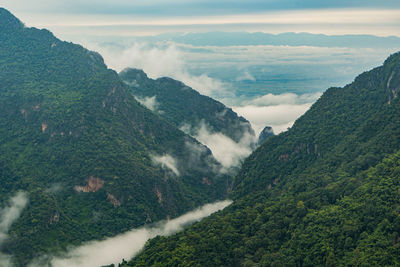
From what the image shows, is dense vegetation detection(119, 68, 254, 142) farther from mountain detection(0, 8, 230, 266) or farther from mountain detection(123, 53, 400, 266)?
mountain detection(123, 53, 400, 266)

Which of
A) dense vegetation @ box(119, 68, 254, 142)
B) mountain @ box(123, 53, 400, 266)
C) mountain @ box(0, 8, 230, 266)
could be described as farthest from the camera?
dense vegetation @ box(119, 68, 254, 142)

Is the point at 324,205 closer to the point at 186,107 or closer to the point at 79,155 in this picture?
the point at 79,155

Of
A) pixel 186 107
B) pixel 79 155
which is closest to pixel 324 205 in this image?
pixel 79 155

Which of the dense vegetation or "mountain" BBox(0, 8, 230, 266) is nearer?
"mountain" BBox(0, 8, 230, 266)

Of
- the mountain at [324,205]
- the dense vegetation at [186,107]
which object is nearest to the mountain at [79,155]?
the mountain at [324,205]

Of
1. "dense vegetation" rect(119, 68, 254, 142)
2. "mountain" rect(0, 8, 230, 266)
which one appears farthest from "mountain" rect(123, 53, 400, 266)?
"dense vegetation" rect(119, 68, 254, 142)

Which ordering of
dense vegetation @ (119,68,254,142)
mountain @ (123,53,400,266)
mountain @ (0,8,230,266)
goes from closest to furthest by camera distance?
mountain @ (123,53,400,266) < mountain @ (0,8,230,266) < dense vegetation @ (119,68,254,142)
